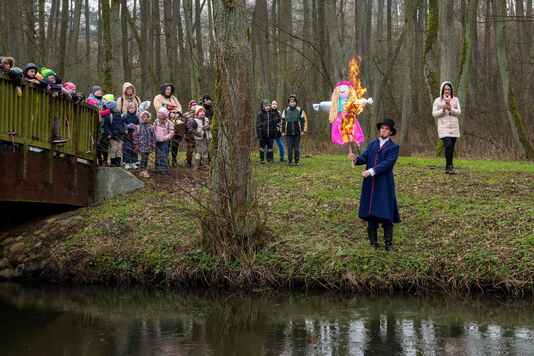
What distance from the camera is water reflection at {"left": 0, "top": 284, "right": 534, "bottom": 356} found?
8125mm

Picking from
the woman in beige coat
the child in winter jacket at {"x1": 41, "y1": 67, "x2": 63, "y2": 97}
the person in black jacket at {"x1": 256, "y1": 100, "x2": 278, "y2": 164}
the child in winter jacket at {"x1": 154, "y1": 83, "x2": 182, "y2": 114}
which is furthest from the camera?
the person in black jacket at {"x1": 256, "y1": 100, "x2": 278, "y2": 164}

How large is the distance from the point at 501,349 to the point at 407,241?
4448 millimetres

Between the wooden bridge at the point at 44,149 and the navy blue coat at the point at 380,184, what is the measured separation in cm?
532

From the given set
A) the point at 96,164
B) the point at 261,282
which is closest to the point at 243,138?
the point at 261,282

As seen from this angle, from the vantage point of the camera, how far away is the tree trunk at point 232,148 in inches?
466

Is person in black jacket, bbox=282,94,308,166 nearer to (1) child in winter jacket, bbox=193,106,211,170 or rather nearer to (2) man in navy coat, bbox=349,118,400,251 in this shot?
(1) child in winter jacket, bbox=193,106,211,170

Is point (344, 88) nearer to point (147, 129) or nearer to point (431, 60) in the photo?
point (431, 60)

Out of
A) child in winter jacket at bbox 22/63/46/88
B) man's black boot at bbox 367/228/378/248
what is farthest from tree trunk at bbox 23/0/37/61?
man's black boot at bbox 367/228/378/248

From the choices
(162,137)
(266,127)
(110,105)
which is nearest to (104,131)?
(110,105)

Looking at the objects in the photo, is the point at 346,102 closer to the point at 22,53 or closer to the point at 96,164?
the point at 96,164

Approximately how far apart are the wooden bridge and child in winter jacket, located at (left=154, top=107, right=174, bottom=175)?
1.34m

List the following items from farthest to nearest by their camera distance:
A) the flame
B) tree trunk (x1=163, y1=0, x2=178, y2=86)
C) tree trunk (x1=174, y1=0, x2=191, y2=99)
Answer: tree trunk (x1=174, y1=0, x2=191, y2=99) → tree trunk (x1=163, y1=0, x2=178, y2=86) → the flame

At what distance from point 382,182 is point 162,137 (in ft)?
20.4

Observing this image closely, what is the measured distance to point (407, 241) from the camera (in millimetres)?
12336
